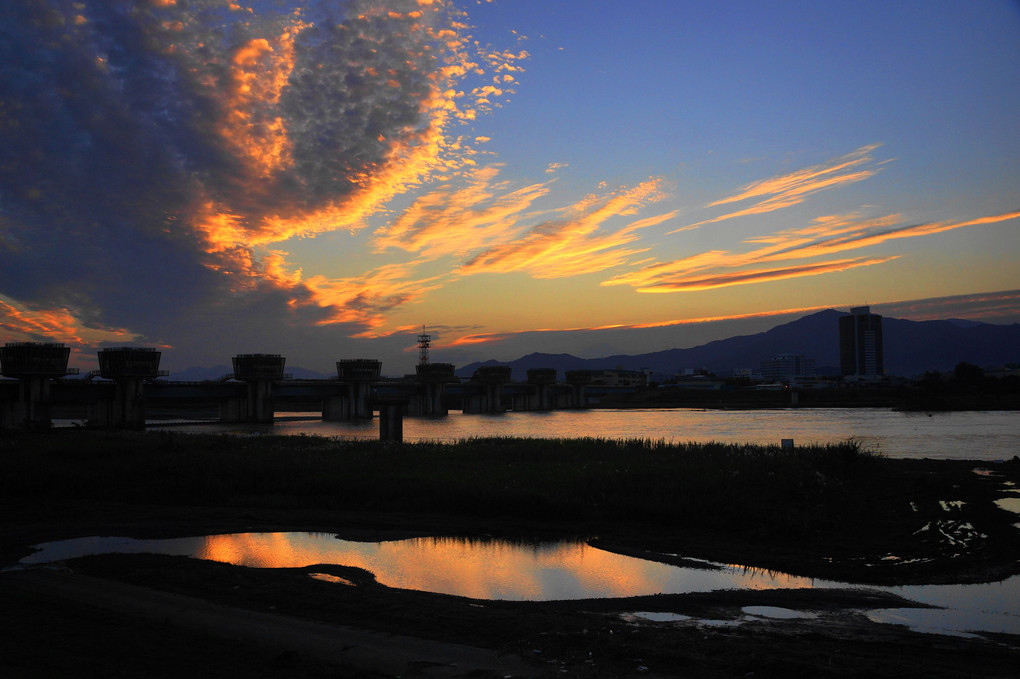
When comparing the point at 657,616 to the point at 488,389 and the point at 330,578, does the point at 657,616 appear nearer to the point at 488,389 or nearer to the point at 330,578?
the point at 330,578

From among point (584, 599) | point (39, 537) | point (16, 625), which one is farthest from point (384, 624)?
point (39, 537)

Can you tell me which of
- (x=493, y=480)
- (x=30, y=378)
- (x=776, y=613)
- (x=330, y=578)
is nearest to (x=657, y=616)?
(x=776, y=613)

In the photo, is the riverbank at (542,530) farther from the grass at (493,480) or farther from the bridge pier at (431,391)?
the bridge pier at (431,391)

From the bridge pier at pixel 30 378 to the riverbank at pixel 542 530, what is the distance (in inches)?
2224

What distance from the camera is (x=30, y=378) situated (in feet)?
281

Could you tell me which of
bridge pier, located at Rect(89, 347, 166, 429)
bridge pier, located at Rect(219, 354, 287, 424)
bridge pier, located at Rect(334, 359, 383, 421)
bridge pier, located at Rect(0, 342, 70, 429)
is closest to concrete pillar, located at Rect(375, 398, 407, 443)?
bridge pier, located at Rect(0, 342, 70, 429)

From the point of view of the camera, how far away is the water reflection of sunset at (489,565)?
14.3m

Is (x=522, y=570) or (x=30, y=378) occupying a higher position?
(x=30, y=378)

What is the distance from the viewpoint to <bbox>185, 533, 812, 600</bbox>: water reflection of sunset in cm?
1426

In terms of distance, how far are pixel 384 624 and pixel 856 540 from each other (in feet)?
43.8

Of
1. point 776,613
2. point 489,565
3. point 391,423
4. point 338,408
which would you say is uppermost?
point 391,423

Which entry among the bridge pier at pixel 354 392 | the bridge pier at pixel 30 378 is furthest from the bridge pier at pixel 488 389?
the bridge pier at pixel 30 378

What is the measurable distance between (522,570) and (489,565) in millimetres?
945

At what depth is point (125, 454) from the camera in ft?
113
